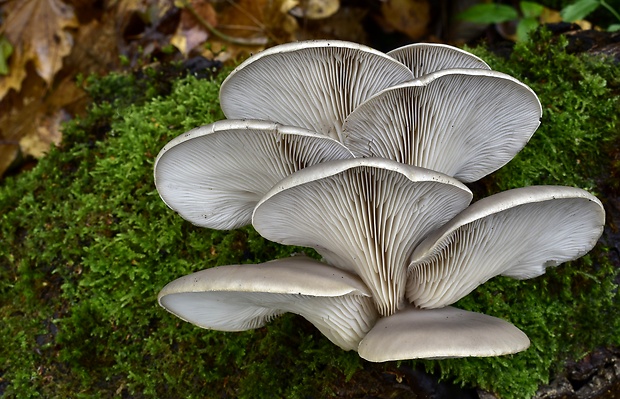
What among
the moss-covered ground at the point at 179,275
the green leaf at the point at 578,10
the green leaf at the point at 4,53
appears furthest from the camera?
Result: the green leaf at the point at 4,53

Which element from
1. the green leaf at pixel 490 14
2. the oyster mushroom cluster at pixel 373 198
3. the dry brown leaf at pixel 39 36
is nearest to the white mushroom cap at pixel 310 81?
the oyster mushroom cluster at pixel 373 198

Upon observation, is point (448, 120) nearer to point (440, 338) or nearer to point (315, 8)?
point (440, 338)

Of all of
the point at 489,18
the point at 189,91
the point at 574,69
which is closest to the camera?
the point at 574,69

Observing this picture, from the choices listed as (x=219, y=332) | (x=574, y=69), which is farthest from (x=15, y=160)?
(x=574, y=69)

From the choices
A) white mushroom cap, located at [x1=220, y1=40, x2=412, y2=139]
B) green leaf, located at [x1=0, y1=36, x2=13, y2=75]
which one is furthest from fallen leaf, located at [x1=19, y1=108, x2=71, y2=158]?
white mushroom cap, located at [x1=220, y1=40, x2=412, y2=139]

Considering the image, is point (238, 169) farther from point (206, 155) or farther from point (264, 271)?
point (264, 271)

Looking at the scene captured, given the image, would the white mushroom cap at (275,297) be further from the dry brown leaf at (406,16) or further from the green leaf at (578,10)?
the dry brown leaf at (406,16)

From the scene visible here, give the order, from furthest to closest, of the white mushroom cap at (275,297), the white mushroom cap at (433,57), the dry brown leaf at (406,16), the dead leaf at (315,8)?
the dry brown leaf at (406,16) → the dead leaf at (315,8) → the white mushroom cap at (433,57) → the white mushroom cap at (275,297)

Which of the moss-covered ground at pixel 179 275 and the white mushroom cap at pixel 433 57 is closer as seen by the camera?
the white mushroom cap at pixel 433 57

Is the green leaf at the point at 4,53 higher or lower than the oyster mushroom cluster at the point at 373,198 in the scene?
lower
